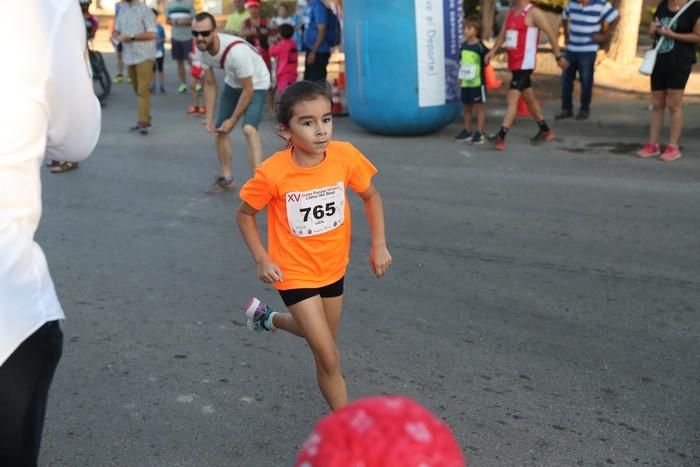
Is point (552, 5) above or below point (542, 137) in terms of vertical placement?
above

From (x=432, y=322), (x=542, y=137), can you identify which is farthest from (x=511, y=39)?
(x=432, y=322)

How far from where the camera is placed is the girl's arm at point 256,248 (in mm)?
3238

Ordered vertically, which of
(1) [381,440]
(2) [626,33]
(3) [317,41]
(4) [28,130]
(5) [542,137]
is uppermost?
(4) [28,130]

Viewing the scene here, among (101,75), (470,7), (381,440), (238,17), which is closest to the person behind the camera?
(381,440)

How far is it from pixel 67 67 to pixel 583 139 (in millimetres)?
8405

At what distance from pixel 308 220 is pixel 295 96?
1.65 ft

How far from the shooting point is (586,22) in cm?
1000

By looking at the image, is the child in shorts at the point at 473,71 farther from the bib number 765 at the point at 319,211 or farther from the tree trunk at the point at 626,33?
the bib number 765 at the point at 319,211

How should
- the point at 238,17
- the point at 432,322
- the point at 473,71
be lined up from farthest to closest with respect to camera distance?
the point at 238,17 < the point at 473,71 < the point at 432,322

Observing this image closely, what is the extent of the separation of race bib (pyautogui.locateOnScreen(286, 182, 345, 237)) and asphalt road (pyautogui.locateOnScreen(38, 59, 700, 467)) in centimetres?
90

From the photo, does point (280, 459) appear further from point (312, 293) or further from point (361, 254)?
point (361, 254)

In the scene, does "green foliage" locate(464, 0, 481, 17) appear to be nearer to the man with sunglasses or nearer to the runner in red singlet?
the runner in red singlet

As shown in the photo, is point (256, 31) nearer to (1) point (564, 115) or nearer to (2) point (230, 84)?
(1) point (564, 115)

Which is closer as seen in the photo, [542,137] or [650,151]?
[650,151]
